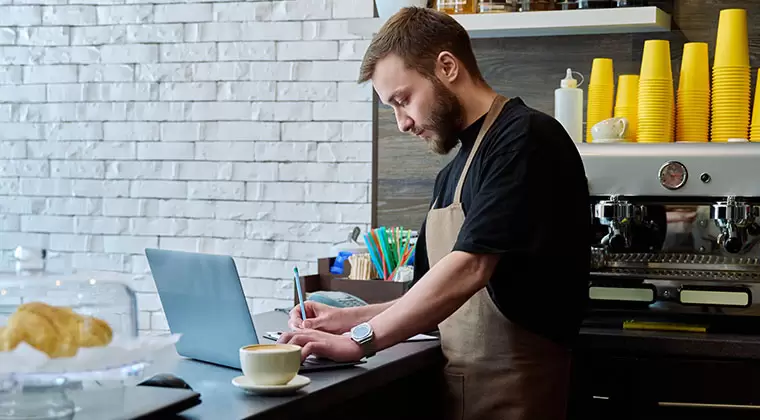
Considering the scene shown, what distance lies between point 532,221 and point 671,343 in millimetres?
775

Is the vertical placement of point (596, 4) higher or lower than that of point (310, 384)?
higher

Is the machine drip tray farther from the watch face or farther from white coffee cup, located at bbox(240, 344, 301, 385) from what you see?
white coffee cup, located at bbox(240, 344, 301, 385)

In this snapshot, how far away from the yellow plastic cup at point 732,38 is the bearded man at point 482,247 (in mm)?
1003

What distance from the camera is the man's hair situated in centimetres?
246

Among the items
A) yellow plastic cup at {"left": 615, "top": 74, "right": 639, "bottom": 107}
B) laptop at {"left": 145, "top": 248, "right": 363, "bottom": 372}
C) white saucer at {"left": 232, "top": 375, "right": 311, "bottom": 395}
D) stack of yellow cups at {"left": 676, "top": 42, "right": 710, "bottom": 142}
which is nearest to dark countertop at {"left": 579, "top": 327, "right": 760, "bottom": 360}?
stack of yellow cups at {"left": 676, "top": 42, "right": 710, "bottom": 142}

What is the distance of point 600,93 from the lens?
337 centimetres

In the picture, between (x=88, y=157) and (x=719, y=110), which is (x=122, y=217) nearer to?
(x=88, y=157)

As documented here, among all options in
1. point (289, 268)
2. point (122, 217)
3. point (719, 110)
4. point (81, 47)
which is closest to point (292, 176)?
point (289, 268)

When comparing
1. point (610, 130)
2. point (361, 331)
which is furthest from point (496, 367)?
point (610, 130)

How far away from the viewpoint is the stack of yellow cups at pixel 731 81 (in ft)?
10.3

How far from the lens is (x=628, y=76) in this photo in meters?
3.34

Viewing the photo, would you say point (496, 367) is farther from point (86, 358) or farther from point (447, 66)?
point (86, 358)

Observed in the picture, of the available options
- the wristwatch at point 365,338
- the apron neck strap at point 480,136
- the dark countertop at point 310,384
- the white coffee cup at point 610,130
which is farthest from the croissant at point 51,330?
the white coffee cup at point 610,130

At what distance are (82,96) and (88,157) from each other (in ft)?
0.84
